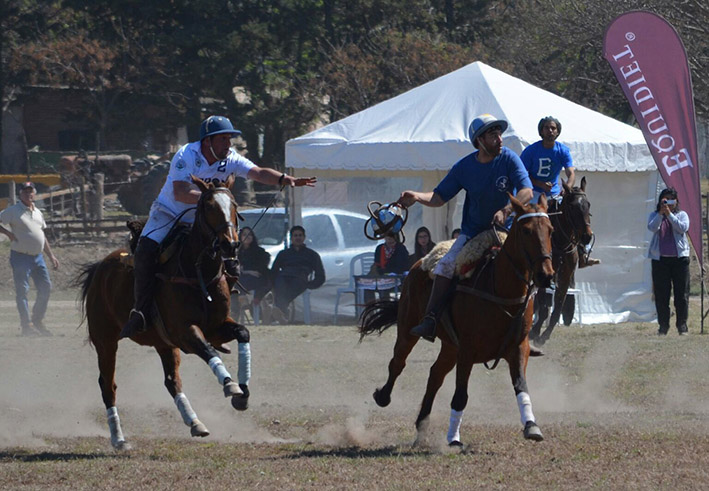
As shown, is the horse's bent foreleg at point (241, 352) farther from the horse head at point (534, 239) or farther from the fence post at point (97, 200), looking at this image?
the fence post at point (97, 200)

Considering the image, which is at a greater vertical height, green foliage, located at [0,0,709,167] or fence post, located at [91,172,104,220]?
green foliage, located at [0,0,709,167]

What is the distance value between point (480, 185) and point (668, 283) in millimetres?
8654

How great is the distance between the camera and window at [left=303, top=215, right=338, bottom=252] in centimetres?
1892

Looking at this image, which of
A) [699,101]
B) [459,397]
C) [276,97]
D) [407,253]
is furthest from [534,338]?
[276,97]

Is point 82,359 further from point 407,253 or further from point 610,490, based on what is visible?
point 610,490

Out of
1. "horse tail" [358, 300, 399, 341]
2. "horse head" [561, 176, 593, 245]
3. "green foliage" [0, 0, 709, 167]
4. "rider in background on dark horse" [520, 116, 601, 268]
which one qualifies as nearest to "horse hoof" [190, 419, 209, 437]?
"horse tail" [358, 300, 399, 341]

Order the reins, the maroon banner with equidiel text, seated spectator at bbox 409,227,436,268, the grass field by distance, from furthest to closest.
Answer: seated spectator at bbox 409,227,436,268
the maroon banner with equidiel text
the reins
the grass field

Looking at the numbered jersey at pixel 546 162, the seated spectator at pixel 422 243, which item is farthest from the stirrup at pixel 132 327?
the seated spectator at pixel 422 243

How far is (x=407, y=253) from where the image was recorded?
17.4 meters

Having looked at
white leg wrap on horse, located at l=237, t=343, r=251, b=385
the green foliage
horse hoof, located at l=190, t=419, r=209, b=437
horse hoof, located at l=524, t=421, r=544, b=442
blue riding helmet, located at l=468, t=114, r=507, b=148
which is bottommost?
horse hoof, located at l=190, t=419, r=209, b=437

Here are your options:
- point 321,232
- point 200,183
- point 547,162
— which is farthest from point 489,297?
point 321,232

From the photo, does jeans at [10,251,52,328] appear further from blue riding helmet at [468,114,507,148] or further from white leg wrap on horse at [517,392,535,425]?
white leg wrap on horse at [517,392,535,425]

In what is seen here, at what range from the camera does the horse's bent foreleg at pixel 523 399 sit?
7.50 metres

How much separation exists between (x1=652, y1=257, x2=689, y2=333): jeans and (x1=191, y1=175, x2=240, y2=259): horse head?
9.31 m
